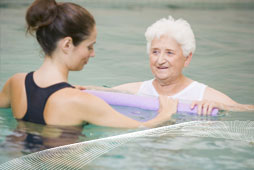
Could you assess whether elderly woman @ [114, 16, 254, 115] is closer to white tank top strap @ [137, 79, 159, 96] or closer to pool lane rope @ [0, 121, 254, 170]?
white tank top strap @ [137, 79, 159, 96]

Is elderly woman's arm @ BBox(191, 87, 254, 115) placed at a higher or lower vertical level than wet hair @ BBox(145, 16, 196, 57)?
lower

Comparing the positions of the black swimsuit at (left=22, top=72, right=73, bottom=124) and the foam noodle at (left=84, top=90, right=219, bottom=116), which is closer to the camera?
the black swimsuit at (left=22, top=72, right=73, bottom=124)

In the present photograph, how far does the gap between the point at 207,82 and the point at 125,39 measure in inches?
106

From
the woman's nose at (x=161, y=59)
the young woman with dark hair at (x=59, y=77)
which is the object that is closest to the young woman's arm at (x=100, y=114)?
the young woman with dark hair at (x=59, y=77)

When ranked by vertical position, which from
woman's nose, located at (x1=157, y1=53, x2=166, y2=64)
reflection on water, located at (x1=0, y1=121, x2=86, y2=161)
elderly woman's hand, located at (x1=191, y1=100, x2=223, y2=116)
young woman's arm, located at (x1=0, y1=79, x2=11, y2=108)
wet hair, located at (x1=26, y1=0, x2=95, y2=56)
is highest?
wet hair, located at (x1=26, y1=0, x2=95, y2=56)

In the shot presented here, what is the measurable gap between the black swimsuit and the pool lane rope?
Result: 0.30m

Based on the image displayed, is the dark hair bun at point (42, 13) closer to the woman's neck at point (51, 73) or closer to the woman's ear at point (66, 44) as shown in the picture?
the woman's ear at point (66, 44)

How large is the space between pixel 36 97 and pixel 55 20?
53 cm

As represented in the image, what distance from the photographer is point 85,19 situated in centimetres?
291

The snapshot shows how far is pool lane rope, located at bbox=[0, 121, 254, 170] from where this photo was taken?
2705mm

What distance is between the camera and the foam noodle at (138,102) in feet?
11.8

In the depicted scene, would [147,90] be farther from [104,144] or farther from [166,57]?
[104,144]

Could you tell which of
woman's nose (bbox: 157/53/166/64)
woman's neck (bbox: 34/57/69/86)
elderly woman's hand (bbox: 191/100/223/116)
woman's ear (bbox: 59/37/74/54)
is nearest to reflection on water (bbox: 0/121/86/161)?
woman's neck (bbox: 34/57/69/86)

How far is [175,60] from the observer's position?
396cm
